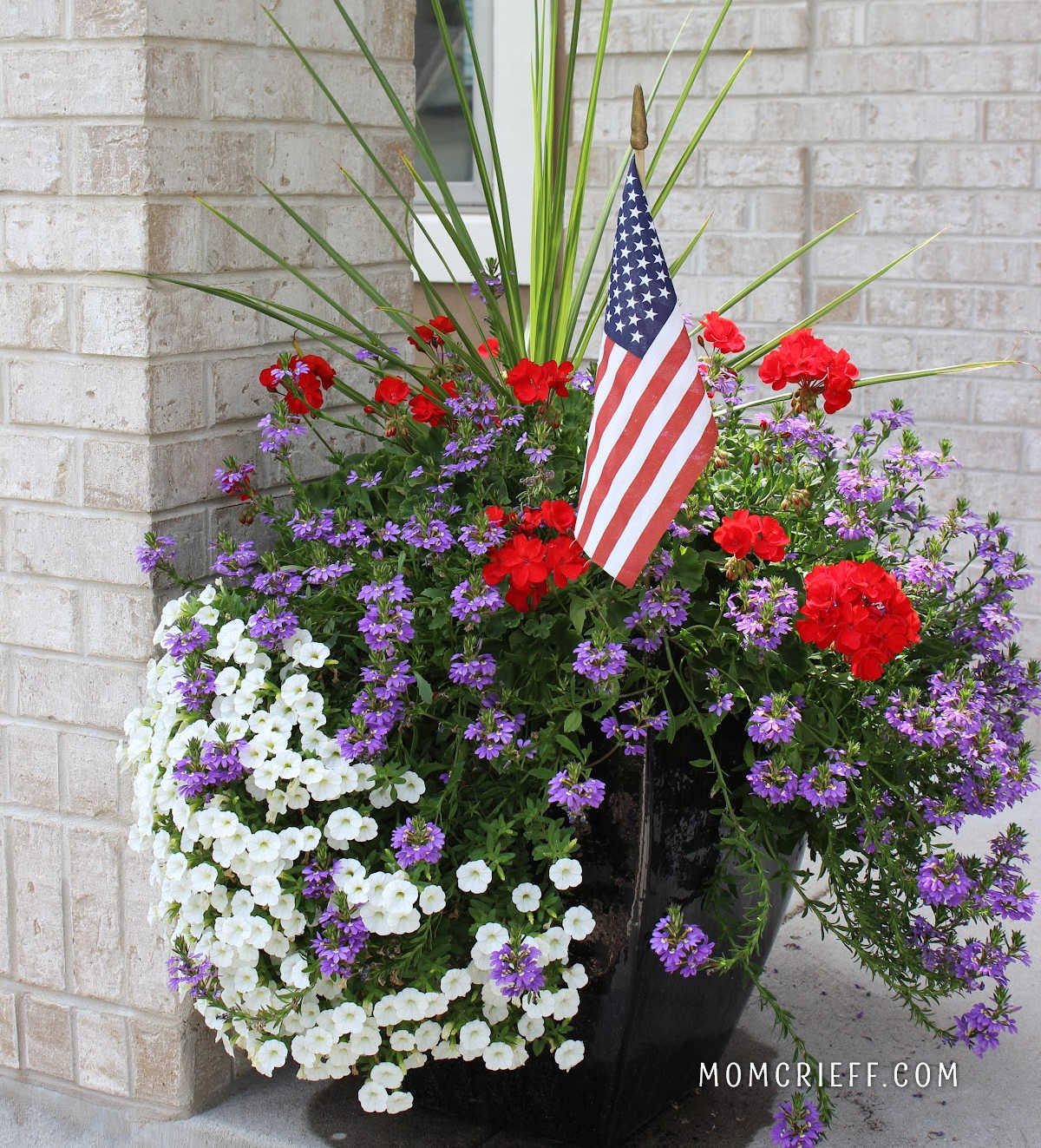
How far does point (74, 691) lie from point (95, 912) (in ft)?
1.17

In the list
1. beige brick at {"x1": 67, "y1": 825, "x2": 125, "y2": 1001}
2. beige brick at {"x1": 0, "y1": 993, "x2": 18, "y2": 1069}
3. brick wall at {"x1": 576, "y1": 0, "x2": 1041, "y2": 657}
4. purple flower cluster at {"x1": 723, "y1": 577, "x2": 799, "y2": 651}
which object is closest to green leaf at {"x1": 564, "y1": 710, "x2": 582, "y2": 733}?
purple flower cluster at {"x1": 723, "y1": 577, "x2": 799, "y2": 651}

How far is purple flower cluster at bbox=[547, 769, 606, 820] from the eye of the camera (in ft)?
6.28

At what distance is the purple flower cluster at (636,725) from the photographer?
1.94 metres

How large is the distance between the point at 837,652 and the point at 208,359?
1.03 meters

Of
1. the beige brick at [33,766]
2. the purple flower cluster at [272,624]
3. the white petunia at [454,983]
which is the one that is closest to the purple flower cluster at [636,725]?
the white petunia at [454,983]

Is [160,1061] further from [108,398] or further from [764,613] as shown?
[764,613]

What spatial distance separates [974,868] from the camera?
2117mm

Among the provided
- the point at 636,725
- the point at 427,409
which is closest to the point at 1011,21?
the point at 427,409

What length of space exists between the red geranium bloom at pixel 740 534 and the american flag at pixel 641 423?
74mm

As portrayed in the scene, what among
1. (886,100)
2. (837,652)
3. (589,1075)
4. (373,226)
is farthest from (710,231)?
(589,1075)

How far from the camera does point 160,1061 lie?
7.77 feet

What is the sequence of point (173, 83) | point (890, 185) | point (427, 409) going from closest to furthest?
point (173, 83), point (427, 409), point (890, 185)

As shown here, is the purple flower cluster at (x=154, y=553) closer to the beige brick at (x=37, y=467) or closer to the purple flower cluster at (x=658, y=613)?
the beige brick at (x=37, y=467)

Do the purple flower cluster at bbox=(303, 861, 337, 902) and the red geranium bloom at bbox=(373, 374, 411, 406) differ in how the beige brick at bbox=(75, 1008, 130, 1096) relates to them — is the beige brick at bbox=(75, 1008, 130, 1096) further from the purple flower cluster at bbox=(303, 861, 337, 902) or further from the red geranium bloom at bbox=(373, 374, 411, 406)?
the red geranium bloom at bbox=(373, 374, 411, 406)
